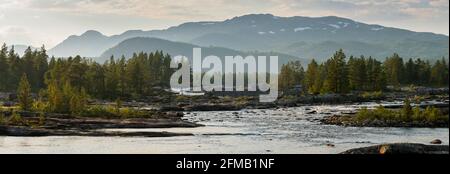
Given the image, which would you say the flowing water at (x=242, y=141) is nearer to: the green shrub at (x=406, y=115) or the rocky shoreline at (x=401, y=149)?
the green shrub at (x=406, y=115)

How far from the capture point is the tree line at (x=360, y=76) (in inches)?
5974

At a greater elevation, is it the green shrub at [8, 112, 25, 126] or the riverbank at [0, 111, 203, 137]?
the green shrub at [8, 112, 25, 126]

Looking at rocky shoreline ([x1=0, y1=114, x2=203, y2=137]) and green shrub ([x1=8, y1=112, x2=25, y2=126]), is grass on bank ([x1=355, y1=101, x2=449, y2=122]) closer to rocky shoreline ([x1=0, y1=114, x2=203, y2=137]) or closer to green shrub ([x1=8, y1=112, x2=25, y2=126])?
rocky shoreline ([x1=0, y1=114, x2=203, y2=137])

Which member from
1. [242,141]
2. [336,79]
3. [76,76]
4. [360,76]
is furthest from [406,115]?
[360,76]

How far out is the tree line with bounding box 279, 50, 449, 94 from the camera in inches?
5974

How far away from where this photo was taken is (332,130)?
66.2m

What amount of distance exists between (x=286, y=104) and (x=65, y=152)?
87680mm

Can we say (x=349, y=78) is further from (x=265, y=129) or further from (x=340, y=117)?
(x=265, y=129)

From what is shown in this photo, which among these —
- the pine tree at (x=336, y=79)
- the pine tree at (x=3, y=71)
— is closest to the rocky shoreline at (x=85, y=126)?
the pine tree at (x=3, y=71)

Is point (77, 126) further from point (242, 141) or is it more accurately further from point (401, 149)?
point (401, 149)

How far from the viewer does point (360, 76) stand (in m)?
162

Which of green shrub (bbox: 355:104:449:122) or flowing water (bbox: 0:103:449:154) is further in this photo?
green shrub (bbox: 355:104:449:122)

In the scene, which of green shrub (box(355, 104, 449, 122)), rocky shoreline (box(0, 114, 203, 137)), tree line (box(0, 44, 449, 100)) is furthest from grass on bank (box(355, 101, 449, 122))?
tree line (box(0, 44, 449, 100))

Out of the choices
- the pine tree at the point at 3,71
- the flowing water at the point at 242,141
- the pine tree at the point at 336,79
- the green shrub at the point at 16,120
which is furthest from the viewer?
the pine tree at the point at 336,79
